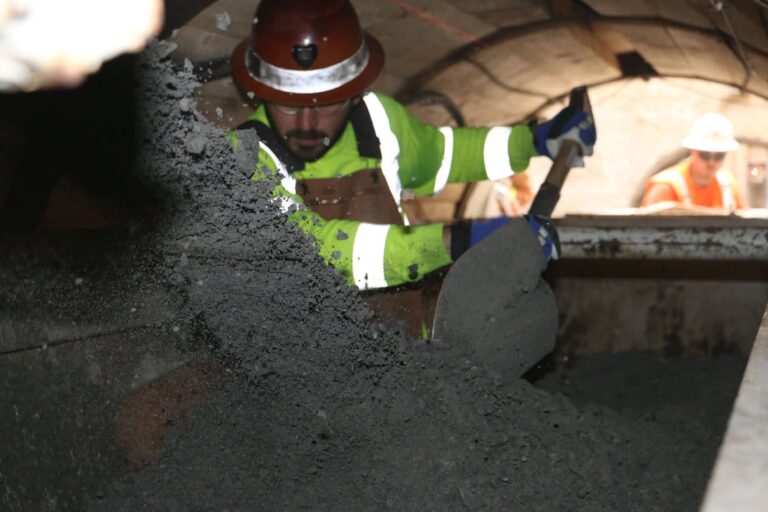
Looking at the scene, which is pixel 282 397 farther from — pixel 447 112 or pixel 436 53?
pixel 447 112

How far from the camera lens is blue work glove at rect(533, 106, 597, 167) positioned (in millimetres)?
3342

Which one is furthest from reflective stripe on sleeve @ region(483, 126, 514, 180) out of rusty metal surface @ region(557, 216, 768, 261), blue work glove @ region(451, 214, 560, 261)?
blue work glove @ region(451, 214, 560, 261)

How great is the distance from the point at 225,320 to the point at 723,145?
19.4ft

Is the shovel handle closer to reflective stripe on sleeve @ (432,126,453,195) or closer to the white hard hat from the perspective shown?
reflective stripe on sleeve @ (432,126,453,195)

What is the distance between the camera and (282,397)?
7.45ft

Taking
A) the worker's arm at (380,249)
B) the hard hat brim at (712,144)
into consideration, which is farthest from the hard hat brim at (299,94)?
the hard hat brim at (712,144)

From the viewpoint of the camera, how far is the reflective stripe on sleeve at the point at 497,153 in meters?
3.52

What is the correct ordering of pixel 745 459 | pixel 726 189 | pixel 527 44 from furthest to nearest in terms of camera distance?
pixel 726 189 → pixel 527 44 → pixel 745 459

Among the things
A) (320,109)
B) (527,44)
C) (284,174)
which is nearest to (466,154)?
(320,109)

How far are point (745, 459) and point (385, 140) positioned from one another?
223cm

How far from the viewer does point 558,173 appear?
3193 millimetres

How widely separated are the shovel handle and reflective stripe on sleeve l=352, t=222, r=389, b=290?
76 centimetres

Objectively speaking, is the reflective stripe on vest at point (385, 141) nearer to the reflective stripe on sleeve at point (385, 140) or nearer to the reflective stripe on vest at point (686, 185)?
the reflective stripe on sleeve at point (385, 140)

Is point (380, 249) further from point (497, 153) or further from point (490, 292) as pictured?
point (497, 153)
